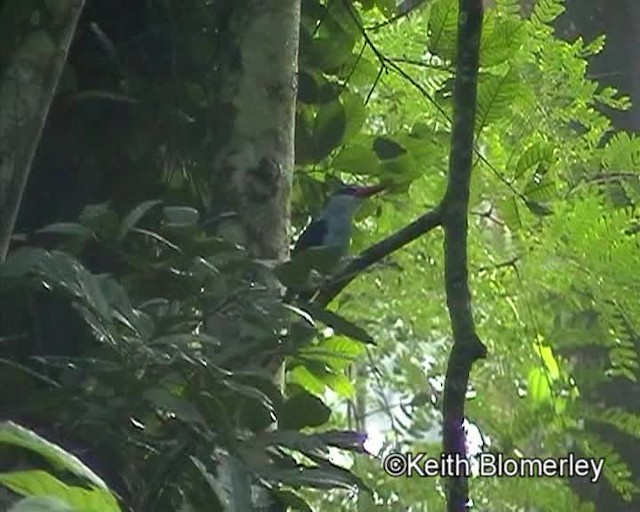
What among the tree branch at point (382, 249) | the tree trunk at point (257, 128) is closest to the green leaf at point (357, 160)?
the tree trunk at point (257, 128)

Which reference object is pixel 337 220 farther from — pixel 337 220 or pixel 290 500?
pixel 290 500

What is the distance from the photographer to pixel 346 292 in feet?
5.32

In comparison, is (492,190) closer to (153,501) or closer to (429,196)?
(429,196)

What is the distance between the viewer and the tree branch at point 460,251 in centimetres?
81

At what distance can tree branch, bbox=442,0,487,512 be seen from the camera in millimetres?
806

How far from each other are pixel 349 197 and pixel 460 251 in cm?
53

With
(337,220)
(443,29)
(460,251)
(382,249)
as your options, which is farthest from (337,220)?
(460,251)

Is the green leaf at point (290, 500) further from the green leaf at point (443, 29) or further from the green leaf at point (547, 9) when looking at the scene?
the green leaf at point (547, 9)

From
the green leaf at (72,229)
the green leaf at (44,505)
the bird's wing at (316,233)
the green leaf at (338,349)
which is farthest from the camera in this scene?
the bird's wing at (316,233)

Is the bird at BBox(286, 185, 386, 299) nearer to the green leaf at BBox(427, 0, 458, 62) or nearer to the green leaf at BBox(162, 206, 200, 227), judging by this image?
the green leaf at BBox(427, 0, 458, 62)

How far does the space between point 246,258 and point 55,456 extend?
53 centimetres

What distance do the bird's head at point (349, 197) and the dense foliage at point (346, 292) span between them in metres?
0.02

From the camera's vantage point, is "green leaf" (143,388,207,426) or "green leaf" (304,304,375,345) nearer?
"green leaf" (143,388,207,426)

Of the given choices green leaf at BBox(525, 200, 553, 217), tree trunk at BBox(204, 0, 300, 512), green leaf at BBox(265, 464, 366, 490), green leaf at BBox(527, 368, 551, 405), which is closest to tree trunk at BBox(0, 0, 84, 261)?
tree trunk at BBox(204, 0, 300, 512)
